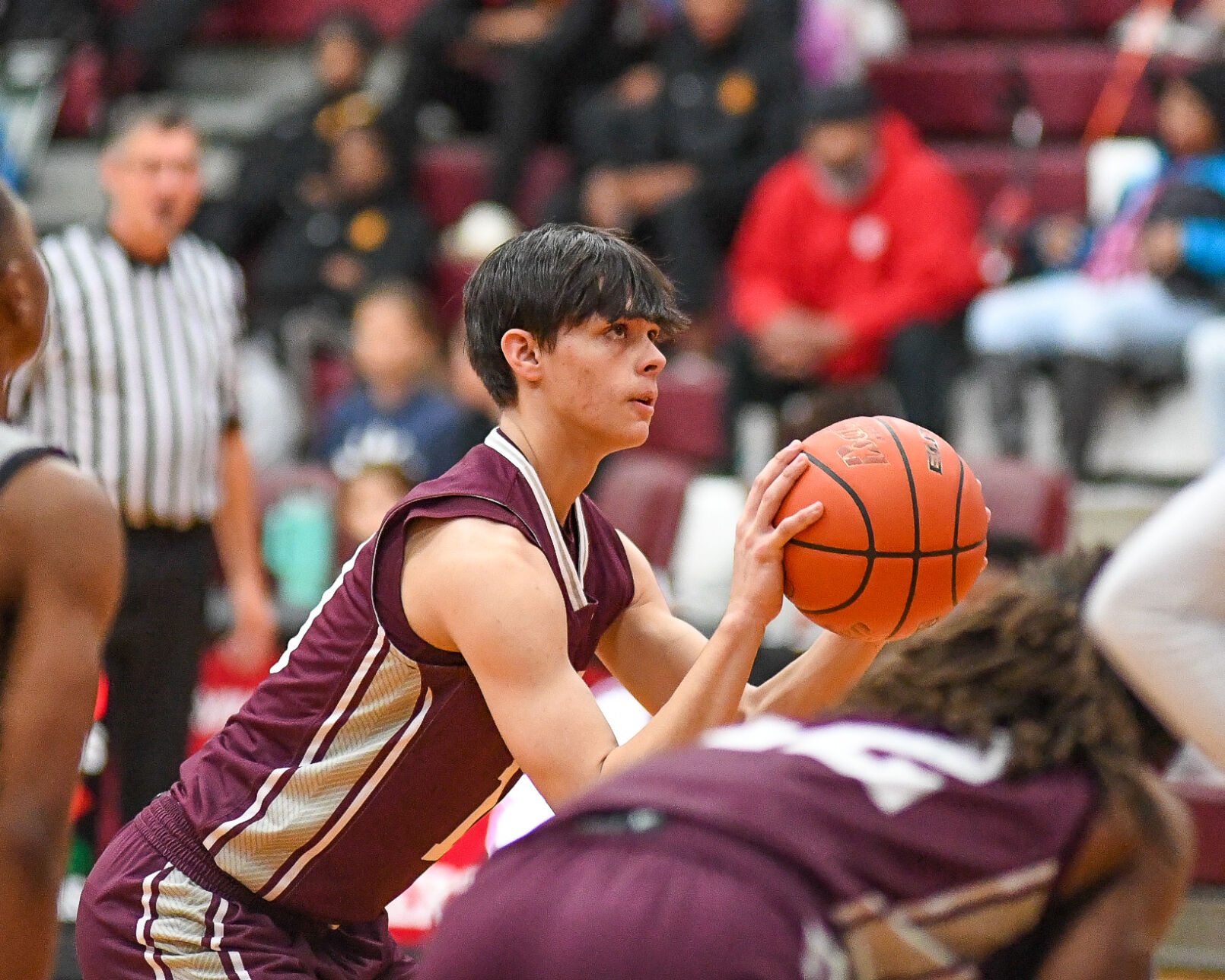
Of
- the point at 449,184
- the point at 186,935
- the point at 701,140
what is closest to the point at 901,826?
the point at 186,935

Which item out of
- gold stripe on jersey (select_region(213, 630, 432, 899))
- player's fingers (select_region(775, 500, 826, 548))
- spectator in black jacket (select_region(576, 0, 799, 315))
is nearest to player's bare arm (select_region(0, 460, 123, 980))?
gold stripe on jersey (select_region(213, 630, 432, 899))

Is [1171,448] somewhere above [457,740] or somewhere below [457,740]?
below

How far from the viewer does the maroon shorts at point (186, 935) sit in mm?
2549

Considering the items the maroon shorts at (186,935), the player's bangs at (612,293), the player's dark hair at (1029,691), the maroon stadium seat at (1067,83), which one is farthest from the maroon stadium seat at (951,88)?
the player's dark hair at (1029,691)

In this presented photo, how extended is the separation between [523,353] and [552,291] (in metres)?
0.10

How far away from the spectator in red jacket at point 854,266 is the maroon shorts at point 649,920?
514cm

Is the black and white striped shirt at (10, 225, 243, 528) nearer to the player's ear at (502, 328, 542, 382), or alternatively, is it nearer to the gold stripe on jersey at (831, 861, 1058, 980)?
the player's ear at (502, 328, 542, 382)

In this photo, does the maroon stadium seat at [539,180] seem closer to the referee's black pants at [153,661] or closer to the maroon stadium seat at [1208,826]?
the referee's black pants at [153,661]

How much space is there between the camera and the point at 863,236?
726 centimetres

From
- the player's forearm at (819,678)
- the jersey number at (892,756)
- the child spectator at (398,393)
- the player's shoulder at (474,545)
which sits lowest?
the child spectator at (398,393)

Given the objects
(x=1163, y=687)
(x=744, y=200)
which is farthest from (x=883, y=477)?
(x=744, y=200)

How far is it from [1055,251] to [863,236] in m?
0.82

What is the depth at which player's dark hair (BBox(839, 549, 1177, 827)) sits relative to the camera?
195 centimetres

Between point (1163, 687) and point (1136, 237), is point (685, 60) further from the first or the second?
point (1163, 687)
